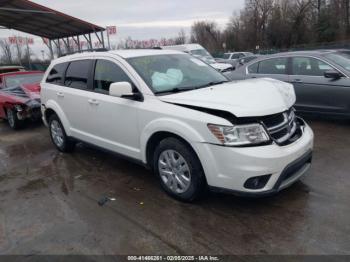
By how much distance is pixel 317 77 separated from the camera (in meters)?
6.82

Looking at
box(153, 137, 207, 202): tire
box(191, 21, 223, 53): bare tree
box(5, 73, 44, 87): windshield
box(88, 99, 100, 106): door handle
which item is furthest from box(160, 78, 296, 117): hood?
box(191, 21, 223, 53): bare tree

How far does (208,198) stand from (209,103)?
3.90 feet

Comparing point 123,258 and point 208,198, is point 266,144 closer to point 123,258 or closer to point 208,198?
point 208,198

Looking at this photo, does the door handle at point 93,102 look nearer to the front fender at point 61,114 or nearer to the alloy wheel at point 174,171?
the front fender at point 61,114

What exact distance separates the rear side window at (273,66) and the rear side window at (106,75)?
160 inches

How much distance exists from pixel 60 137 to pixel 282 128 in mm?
4232

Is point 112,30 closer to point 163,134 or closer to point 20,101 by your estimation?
point 20,101

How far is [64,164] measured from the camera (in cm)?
596

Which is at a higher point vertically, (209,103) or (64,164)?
(209,103)

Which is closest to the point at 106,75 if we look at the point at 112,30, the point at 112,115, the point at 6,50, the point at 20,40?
the point at 112,115

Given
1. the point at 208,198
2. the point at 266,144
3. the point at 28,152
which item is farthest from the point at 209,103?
the point at 28,152

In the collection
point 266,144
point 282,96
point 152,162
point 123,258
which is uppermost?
point 282,96

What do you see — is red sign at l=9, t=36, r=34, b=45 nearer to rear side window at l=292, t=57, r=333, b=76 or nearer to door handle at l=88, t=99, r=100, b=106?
rear side window at l=292, t=57, r=333, b=76

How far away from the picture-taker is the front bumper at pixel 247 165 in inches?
135
